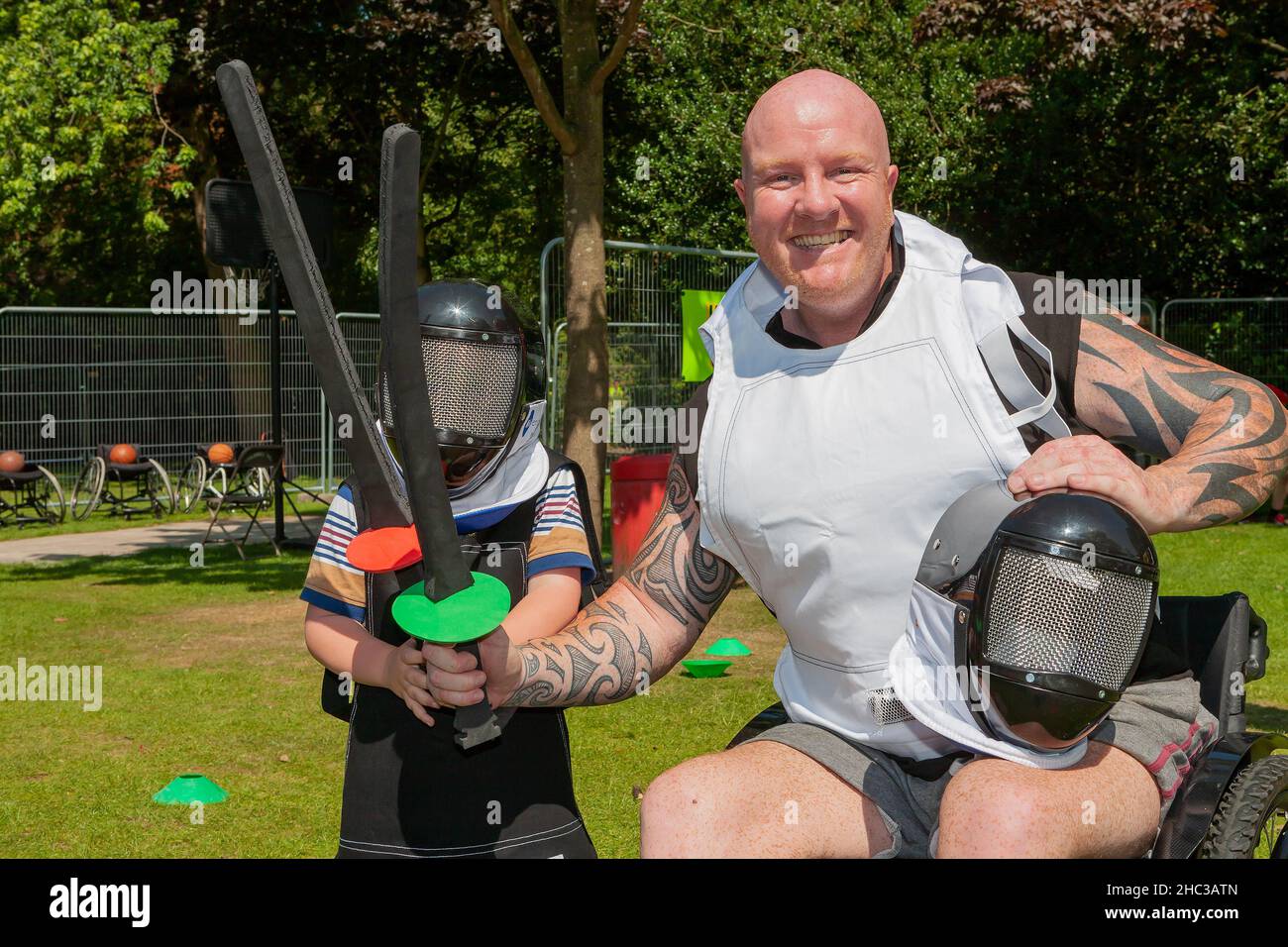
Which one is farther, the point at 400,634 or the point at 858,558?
the point at 400,634

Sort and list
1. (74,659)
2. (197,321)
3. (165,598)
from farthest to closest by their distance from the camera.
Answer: (197,321)
(165,598)
(74,659)

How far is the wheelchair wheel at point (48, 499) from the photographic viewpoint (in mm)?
16672

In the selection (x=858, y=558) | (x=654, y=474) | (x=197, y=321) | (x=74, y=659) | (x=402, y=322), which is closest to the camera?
(x=402, y=322)

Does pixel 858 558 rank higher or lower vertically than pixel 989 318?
lower

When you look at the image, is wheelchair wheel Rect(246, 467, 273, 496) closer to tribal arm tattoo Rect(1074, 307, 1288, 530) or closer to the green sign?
the green sign

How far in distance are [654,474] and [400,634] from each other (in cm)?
695

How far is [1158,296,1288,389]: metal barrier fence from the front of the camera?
55.8 feet

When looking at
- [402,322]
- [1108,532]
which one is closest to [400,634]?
[402,322]

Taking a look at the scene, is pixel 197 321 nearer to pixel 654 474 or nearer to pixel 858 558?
pixel 654 474

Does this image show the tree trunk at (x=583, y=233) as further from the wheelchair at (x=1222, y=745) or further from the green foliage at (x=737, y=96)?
the green foliage at (x=737, y=96)

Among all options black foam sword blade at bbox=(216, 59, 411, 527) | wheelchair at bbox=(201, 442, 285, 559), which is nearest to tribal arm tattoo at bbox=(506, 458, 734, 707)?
black foam sword blade at bbox=(216, 59, 411, 527)

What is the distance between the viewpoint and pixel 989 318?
2500 mm

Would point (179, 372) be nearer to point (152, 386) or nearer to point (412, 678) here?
point (152, 386)

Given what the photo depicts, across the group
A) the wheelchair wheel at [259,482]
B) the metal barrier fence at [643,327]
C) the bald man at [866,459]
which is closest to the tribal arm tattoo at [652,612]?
the bald man at [866,459]
